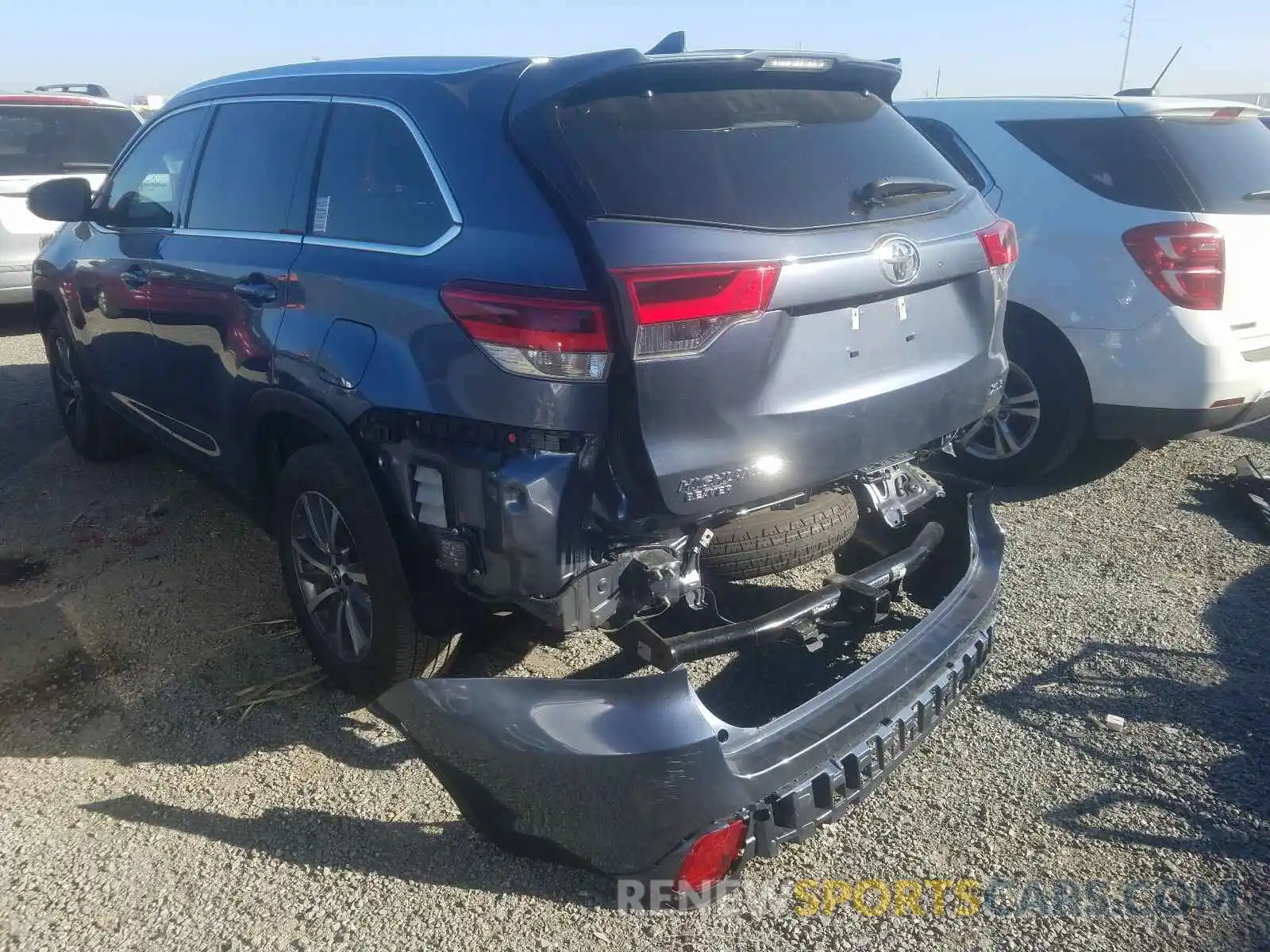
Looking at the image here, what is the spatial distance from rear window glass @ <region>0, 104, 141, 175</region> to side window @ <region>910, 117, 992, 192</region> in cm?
663

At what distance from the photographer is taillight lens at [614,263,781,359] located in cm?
216

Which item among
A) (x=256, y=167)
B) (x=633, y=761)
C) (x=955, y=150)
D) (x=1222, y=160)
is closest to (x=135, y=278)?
(x=256, y=167)

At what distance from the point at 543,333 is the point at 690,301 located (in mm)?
322

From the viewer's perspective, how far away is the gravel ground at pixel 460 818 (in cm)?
238

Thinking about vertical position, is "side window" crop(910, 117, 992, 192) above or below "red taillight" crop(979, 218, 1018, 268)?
below

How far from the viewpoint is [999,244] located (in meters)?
2.96

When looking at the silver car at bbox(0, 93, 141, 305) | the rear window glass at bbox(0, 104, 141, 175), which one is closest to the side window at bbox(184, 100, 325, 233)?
the silver car at bbox(0, 93, 141, 305)

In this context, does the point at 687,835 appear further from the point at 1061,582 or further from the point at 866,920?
the point at 1061,582

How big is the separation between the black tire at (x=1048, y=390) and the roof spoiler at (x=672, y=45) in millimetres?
2559

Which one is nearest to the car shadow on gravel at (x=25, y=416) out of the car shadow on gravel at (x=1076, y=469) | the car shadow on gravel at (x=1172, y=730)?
the car shadow on gravel at (x=1076, y=469)

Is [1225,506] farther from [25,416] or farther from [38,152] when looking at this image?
[38,152]

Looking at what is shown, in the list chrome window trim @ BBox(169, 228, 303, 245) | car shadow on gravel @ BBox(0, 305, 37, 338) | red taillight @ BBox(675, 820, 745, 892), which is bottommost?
car shadow on gravel @ BBox(0, 305, 37, 338)

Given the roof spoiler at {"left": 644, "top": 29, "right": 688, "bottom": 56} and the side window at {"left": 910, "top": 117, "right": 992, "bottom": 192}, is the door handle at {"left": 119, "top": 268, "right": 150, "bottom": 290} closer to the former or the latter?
the roof spoiler at {"left": 644, "top": 29, "right": 688, "bottom": 56}

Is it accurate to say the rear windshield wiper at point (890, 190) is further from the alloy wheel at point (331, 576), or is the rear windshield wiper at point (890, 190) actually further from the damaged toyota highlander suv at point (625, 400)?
the alloy wheel at point (331, 576)
